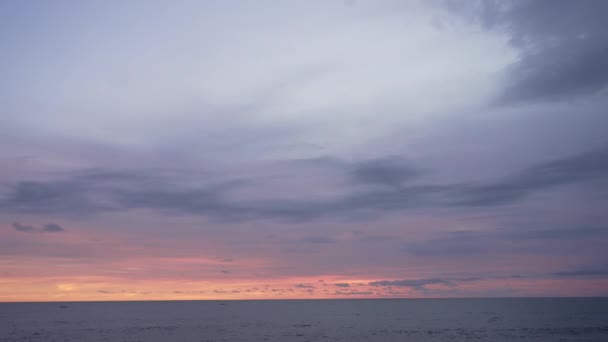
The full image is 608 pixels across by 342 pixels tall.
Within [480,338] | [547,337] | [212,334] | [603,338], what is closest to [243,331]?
[212,334]

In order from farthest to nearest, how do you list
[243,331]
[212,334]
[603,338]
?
[243,331] → [212,334] → [603,338]

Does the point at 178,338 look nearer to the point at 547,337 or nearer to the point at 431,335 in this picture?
the point at 431,335

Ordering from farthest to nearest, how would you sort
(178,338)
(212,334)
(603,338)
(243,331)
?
(243,331) < (212,334) < (178,338) < (603,338)

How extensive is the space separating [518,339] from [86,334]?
112 metres

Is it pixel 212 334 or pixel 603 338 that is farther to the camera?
pixel 212 334

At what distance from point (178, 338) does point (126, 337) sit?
14265 millimetres

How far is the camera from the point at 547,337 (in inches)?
4680

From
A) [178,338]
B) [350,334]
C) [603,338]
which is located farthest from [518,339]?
[178,338]

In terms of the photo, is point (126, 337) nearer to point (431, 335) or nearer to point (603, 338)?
point (431, 335)

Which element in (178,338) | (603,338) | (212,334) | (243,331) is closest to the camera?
(603,338)

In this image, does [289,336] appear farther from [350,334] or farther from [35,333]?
[35,333]

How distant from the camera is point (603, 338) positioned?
114 m

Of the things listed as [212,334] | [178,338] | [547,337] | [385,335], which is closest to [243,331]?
[212,334]

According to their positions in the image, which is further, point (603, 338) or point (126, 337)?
point (126, 337)
